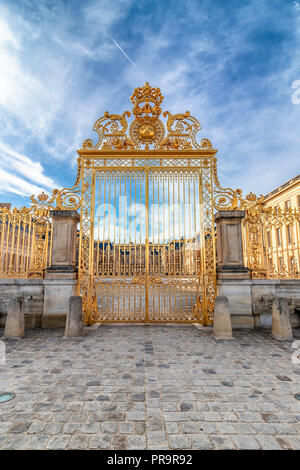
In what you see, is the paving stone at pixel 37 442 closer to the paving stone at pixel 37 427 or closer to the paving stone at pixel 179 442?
the paving stone at pixel 37 427

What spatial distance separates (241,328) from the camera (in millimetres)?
6906

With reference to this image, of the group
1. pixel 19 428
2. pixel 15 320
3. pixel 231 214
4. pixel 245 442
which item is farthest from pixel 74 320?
pixel 231 214

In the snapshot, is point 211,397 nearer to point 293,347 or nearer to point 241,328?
point 293,347

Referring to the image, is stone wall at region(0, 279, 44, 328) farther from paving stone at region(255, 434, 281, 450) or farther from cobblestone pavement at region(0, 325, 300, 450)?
paving stone at region(255, 434, 281, 450)

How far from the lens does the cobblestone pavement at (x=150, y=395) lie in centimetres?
238

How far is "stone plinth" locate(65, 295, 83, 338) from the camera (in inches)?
238

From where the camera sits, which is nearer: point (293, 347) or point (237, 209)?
point (293, 347)

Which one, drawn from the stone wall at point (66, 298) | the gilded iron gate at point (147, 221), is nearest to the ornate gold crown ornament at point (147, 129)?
the gilded iron gate at point (147, 221)

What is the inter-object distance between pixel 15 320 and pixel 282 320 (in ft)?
22.0

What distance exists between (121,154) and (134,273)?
12.8 feet

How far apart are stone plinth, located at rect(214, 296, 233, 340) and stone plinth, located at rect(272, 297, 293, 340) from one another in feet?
3.91

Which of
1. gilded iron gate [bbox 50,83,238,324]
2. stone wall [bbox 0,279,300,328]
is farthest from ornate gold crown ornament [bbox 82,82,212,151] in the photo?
stone wall [bbox 0,279,300,328]
